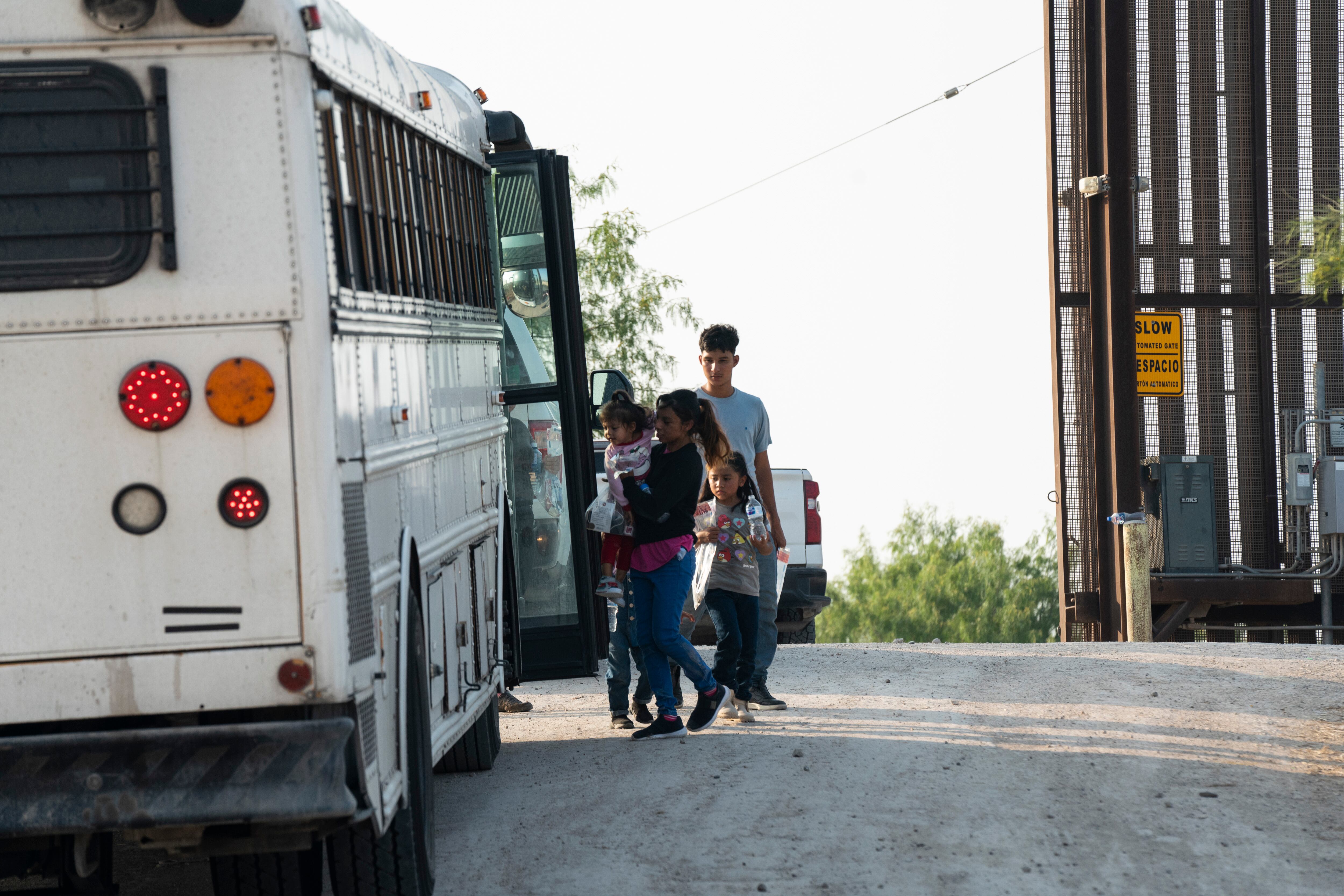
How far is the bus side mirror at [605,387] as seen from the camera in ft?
26.7

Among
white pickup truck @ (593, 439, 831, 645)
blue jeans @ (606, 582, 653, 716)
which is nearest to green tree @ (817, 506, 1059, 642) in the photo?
white pickup truck @ (593, 439, 831, 645)

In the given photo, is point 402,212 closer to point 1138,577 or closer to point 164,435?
point 164,435

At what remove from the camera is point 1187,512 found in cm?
1705

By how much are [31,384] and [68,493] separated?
29 cm

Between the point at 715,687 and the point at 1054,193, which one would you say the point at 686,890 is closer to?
the point at 715,687

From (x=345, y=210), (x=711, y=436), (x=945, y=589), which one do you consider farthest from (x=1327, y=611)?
(x=945, y=589)

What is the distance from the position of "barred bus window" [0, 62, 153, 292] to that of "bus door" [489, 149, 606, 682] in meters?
4.40

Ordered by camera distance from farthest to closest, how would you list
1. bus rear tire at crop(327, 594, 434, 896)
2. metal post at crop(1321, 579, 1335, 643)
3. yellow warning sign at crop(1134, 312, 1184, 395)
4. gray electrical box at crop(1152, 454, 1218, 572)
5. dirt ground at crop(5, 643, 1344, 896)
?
metal post at crop(1321, 579, 1335, 643) < gray electrical box at crop(1152, 454, 1218, 572) < yellow warning sign at crop(1134, 312, 1184, 395) < dirt ground at crop(5, 643, 1344, 896) < bus rear tire at crop(327, 594, 434, 896)

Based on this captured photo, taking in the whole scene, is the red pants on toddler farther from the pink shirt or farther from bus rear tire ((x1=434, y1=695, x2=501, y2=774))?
bus rear tire ((x1=434, y1=695, x2=501, y2=774))

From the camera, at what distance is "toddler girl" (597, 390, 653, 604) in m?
7.43

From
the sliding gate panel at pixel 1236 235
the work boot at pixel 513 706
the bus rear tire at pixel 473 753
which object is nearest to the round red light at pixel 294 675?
the bus rear tire at pixel 473 753

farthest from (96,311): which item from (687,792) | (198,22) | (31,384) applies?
(687,792)

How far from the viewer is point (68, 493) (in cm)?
Answer: 397

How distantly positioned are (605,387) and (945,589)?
60693 mm
